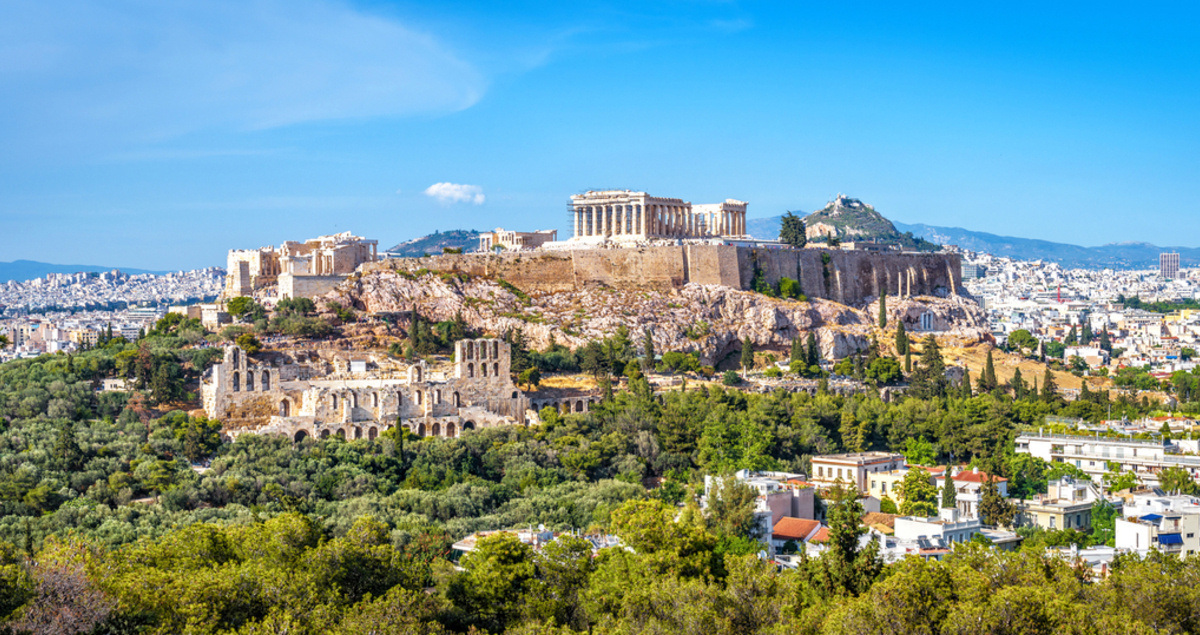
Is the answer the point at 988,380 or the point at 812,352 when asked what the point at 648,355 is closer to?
the point at 812,352

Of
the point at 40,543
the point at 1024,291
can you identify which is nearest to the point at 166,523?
the point at 40,543

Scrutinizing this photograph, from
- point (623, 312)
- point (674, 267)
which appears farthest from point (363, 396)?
point (674, 267)

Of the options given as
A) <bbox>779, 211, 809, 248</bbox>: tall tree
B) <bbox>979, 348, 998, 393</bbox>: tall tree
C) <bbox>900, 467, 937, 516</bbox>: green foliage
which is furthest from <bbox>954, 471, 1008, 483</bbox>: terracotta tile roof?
<bbox>779, 211, 809, 248</bbox>: tall tree

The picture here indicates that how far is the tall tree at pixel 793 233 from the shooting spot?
250ft

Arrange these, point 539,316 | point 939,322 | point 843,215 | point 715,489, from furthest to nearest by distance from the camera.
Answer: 1. point 843,215
2. point 939,322
3. point 539,316
4. point 715,489

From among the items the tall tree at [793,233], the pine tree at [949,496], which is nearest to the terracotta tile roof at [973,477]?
the pine tree at [949,496]

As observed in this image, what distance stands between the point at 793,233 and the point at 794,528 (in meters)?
42.2

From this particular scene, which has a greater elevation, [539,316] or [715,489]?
[539,316]

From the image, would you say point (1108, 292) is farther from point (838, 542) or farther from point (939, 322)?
point (838, 542)

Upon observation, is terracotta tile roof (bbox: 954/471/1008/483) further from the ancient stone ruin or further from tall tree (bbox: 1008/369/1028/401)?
tall tree (bbox: 1008/369/1028/401)

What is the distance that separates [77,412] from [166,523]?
11.3m

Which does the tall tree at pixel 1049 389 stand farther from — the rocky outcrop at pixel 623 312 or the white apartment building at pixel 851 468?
the white apartment building at pixel 851 468

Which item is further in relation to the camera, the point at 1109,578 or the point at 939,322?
the point at 939,322

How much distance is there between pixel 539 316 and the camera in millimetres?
60531
